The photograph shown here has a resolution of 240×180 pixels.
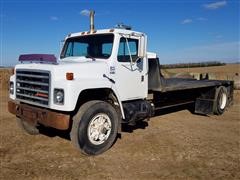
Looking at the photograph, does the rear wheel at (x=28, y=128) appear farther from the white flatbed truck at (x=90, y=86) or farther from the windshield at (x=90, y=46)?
the windshield at (x=90, y=46)

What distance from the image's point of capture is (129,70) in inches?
251

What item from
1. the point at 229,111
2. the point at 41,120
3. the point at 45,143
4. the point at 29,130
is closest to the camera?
the point at 41,120

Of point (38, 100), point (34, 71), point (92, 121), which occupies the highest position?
point (34, 71)

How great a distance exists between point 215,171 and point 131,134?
259 cm

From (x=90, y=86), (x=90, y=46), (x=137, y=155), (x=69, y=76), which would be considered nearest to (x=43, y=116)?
(x=69, y=76)

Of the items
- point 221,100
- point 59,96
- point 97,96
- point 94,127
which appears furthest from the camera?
point 221,100

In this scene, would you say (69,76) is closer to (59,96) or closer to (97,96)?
(59,96)

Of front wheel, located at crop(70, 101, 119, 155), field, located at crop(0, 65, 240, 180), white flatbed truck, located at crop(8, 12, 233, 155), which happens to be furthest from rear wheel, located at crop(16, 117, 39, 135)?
front wheel, located at crop(70, 101, 119, 155)

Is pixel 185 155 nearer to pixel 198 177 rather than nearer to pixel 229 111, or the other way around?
pixel 198 177

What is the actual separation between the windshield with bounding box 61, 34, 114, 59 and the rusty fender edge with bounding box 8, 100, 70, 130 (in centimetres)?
174

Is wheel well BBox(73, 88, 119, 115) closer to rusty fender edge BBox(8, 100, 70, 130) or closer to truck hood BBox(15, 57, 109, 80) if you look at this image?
truck hood BBox(15, 57, 109, 80)

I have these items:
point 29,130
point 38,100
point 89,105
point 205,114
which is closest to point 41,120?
point 38,100

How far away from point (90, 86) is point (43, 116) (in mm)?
1038

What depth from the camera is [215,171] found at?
481 cm
